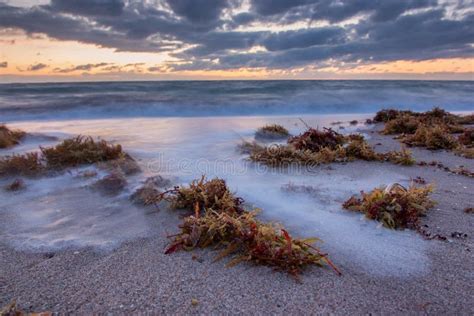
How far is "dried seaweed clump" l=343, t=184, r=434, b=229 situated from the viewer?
2635 mm

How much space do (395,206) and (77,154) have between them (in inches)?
147

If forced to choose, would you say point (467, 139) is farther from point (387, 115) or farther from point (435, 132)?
point (387, 115)

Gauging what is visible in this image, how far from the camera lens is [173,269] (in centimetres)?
210

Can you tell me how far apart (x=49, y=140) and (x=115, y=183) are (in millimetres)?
3461

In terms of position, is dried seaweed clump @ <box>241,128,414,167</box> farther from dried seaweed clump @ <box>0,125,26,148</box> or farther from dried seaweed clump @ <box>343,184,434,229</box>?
dried seaweed clump @ <box>0,125,26,148</box>

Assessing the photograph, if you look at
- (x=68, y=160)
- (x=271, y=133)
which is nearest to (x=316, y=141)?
(x=271, y=133)

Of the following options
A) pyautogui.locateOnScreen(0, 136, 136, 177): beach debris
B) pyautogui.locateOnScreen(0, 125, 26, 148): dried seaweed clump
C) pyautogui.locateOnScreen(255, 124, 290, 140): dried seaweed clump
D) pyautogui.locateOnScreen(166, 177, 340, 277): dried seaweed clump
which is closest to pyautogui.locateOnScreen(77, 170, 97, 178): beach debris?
pyautogui.locateOnScreen(0, 136, 136, 177): beach debris

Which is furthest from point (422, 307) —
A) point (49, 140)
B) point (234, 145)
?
point (49, 140)

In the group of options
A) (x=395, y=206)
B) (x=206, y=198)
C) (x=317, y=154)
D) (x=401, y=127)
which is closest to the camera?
(x=395, y=206)

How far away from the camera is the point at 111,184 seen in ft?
12.2

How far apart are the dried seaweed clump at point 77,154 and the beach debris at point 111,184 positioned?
2.62 ft

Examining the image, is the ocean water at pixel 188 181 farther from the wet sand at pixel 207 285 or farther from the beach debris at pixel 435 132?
the beach debris at pixel 435 132

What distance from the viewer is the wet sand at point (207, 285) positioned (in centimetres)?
175

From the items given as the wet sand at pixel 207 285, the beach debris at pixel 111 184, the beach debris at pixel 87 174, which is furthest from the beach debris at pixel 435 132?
the beach debris at pixel 87 174
